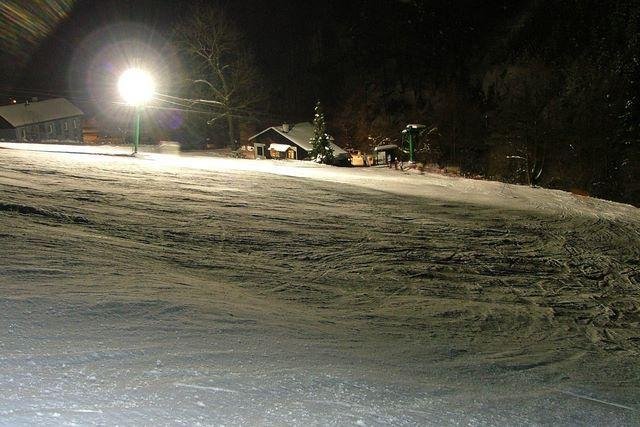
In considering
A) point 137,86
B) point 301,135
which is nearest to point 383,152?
point 301,135

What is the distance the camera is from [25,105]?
61.4m

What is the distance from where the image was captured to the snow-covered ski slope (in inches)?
155

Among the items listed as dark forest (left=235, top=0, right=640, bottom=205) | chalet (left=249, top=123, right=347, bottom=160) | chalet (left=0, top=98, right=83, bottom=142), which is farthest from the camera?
chalet (left=0, top=98, right=83, bottom=142)

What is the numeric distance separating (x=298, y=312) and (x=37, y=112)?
6568cm

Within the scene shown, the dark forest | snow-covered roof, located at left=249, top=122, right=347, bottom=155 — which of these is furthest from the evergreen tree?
the dark forest

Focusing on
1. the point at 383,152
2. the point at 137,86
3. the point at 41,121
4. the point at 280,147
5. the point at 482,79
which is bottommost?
the point at 383,152

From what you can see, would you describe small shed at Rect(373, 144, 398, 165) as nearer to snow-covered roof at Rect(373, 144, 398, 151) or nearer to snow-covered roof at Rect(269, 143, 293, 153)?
snow-covered roof at Rect(373, 144, 398, 151)

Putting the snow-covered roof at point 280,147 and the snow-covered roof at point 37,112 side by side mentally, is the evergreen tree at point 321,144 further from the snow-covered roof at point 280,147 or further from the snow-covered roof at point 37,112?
the snow-covered roof at point 37,112

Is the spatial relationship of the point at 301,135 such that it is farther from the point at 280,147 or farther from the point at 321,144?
the point at 321,144

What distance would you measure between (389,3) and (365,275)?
55.0m

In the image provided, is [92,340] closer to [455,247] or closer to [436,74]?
[455,247]

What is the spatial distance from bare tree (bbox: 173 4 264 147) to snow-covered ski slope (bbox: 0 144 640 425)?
37.2 meters

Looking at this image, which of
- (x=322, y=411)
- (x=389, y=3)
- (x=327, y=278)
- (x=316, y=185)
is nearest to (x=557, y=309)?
(x=327, y=278)

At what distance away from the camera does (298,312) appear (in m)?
6.61
